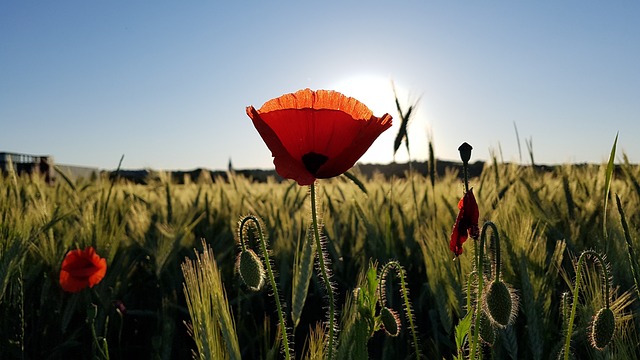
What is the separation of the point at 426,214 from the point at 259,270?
170 centimetres

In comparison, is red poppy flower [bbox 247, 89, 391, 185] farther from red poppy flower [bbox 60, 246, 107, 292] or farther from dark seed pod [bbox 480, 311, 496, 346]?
red poppy flower [bbox 60, 246, 107, 292]

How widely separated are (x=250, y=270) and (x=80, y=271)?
3.94 ft

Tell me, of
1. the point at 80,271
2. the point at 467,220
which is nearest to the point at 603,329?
the point at 467,220

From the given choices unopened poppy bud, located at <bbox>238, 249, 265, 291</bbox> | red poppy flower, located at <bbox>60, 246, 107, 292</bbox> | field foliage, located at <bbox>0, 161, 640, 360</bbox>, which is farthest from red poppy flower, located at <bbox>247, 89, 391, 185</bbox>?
red poppy flower, located at <bbox>60, 246, 107, 292</bbox>

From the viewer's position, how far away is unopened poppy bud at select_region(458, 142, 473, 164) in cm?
90

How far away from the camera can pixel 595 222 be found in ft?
7.70

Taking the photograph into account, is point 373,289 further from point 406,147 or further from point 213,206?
point 213,206

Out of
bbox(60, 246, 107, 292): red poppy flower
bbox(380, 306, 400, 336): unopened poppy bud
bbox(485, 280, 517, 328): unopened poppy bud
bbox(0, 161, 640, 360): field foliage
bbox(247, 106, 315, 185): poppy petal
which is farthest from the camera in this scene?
bbox(60, 246, 107, 292): red poppy flower

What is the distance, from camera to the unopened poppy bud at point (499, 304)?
0.99m

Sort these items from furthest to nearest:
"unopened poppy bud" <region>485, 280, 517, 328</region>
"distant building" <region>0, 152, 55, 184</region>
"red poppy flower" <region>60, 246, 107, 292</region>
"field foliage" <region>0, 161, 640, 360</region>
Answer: "distant building" <region>0, 152, 55, 184</region>
"red poppy flower" <region>60, 246, 107, 292</region>
"field foliage" <region>0, 161, 640, 360</region>
"unopened poppy bud" <region>485, 280, 517, 328</region>

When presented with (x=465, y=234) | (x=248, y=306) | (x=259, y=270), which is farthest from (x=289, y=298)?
(x=465, y=234)

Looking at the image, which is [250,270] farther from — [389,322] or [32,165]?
[32,165]

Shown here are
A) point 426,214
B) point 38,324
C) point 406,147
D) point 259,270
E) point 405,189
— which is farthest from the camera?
point 405,189

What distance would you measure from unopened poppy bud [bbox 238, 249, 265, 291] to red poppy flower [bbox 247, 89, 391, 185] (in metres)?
0.24
